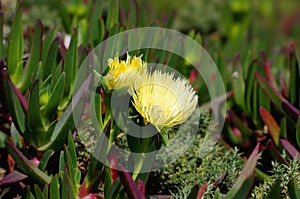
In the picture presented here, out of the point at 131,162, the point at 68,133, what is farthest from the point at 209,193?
the point at 68,133

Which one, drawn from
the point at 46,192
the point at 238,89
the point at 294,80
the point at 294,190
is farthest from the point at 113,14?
the point at 294,190

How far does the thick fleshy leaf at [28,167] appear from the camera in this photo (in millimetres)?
1145

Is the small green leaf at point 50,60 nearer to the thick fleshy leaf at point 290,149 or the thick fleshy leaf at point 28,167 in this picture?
the thick fleshy leaf at point 28,167

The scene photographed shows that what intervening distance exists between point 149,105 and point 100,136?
155 millimetres

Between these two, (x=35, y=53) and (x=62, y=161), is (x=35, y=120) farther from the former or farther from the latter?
(x=35, y=53)

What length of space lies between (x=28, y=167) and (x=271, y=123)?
687mm

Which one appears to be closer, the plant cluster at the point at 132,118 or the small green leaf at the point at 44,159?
the plant cluster at the point at 132,118

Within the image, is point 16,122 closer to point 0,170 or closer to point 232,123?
point 0,170

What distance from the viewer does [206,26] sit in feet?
10.3

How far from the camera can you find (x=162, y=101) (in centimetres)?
103

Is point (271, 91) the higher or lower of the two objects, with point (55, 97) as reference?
higher

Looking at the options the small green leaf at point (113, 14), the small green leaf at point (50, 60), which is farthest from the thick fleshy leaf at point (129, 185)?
the small green leaf at point (113, 14)

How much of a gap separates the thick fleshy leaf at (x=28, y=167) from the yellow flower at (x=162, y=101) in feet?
0.96

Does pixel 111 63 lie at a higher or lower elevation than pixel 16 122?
higher
